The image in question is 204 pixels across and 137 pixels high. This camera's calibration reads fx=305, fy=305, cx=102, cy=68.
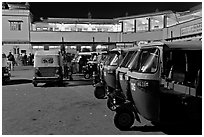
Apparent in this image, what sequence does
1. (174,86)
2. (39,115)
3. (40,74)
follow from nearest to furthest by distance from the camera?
(174,86)
(39,115)
(40,74)

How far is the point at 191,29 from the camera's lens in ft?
106

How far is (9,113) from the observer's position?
8867 mm

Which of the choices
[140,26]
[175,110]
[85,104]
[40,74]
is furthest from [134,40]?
[175,110]

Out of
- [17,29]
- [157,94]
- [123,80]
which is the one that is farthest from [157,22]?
[157,94]

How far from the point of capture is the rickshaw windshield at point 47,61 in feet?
53.0

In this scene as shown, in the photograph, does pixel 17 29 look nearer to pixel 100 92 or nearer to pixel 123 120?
pixel 100 92

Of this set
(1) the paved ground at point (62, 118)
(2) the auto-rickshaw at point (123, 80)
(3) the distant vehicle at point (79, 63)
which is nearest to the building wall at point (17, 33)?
(3) the distant vehicle at point (79, 63)

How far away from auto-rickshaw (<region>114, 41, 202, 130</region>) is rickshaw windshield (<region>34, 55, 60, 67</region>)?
9755 mm

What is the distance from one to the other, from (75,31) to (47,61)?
123 ft

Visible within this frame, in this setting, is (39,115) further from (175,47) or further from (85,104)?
(175,47)

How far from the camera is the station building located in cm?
5143

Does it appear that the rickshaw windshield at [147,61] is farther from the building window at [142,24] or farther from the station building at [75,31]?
the building window at [142,24]

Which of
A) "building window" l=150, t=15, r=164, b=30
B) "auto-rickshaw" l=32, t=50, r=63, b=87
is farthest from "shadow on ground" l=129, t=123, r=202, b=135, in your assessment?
"building window" l=150, t=15, r=164, b=30

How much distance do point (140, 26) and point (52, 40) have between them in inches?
641
